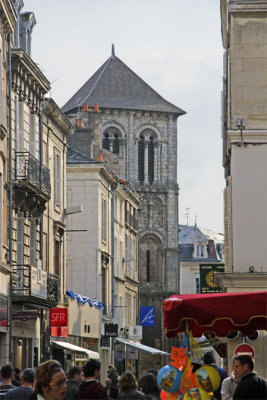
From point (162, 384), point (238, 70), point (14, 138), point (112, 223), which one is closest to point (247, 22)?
point (238, 70)

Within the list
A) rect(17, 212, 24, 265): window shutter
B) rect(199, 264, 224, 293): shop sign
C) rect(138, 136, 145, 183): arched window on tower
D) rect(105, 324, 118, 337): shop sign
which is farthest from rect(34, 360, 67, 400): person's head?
rect(138, 136, 145, 183): arched window on tower

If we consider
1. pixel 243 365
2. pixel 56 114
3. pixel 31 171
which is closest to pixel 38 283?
pixel 31 171

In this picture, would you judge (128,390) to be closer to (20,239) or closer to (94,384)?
(94,384)

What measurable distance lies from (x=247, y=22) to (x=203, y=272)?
1341 centimetres

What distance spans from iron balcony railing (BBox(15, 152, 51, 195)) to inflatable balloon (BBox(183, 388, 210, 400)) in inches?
757

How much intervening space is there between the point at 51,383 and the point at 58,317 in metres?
27.0

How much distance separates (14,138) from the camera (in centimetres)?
3152

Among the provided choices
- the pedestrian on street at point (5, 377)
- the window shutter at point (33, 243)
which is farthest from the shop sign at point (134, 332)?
the pedestrian on street at point (5, 377)

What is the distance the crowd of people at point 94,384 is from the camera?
898 cm

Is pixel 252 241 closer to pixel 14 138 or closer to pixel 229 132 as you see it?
pixel 229 132

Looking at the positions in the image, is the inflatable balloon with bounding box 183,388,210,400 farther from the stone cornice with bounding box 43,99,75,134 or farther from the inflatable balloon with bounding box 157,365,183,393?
the stone cornice with bounding box 43,99,75,134

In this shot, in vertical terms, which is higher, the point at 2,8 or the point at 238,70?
the point at 2,8

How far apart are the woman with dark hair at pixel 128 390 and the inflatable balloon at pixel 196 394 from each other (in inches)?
21.8

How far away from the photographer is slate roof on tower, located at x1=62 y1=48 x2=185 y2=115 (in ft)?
350
